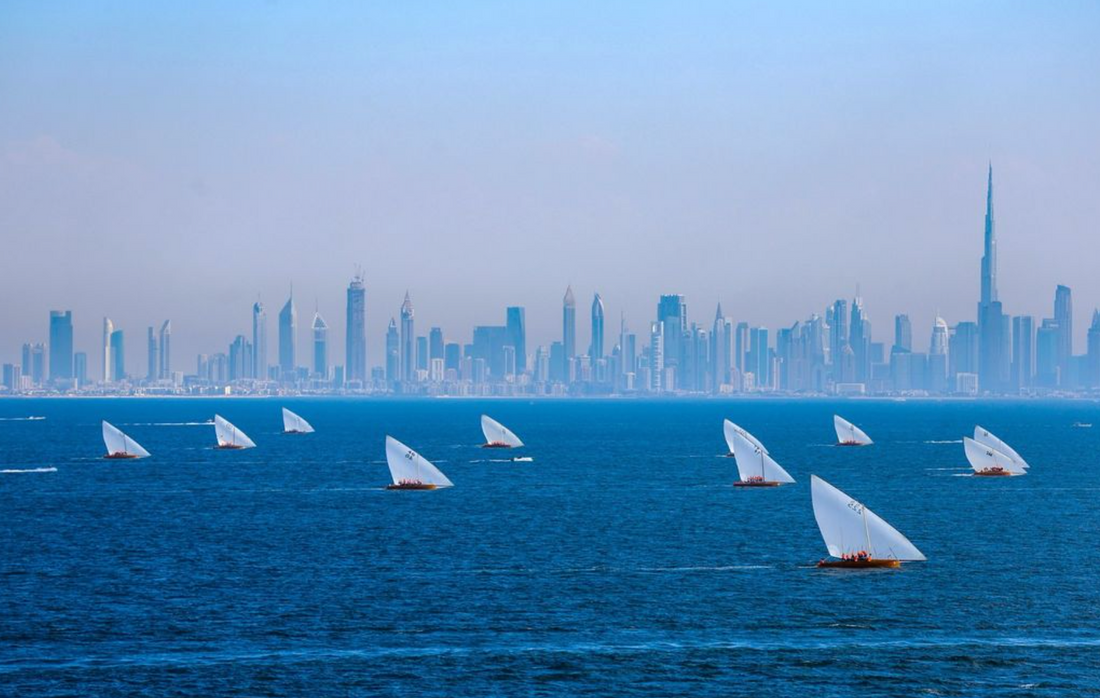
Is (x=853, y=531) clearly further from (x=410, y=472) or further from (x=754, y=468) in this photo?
(x=410, y=472)

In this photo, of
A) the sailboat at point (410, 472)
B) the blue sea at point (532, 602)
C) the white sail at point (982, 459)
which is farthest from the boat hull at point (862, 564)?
the white sail at point (982, 459)

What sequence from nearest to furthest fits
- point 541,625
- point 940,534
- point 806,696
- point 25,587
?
point 806,696 < point 541,625 < point 25,587 < point 940,534

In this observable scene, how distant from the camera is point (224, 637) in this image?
79750 millimetres

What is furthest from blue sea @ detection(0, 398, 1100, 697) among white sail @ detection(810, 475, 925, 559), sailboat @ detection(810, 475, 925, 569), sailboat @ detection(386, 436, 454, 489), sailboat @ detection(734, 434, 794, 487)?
sailboat @ detection(734, 434, 794, 487)

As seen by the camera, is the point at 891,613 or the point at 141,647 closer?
the point at 141,647

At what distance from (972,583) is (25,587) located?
59.8 m

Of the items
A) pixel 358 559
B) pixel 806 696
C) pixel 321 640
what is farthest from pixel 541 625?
pixel 358 559

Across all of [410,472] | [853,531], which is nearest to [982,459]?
[410,472]

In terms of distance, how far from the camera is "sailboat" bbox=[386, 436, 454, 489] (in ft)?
550

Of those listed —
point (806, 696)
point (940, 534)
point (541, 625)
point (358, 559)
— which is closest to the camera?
point (806, 696)

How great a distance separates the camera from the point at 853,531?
103062mm

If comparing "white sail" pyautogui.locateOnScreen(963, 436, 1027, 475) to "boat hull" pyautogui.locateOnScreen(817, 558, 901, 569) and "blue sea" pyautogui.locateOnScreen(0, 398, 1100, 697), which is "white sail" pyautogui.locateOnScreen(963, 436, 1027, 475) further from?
"boat hull" pyautogui.locateOnScreen(817, 558, 901, 569)

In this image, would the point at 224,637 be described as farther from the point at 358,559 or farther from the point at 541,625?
the point at 358,559

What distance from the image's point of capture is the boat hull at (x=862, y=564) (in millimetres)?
103062
